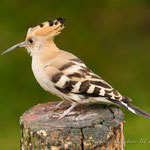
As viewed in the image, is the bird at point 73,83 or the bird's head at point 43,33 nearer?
the bird at point 73,83

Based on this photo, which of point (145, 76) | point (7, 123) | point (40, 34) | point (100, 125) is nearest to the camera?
point (100, 125)

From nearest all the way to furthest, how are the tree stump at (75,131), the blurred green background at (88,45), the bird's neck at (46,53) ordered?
the tree stump at (75,131) → the bird's neck at (46,53) → the blurred green background at (88,45)

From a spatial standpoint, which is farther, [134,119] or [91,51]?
[91,51]

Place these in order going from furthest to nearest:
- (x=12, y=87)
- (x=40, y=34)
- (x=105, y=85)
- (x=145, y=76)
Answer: (x=145, y=76) → (x=12, y=87) → (x=40, y=34) → (x=105, y=85)

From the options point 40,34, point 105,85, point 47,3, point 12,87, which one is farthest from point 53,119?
point 47,3

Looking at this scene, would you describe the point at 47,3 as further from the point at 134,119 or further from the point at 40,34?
the point at 40,34

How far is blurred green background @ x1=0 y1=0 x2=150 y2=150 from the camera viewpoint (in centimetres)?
609

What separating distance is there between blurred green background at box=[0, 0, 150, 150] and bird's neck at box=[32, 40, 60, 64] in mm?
2076

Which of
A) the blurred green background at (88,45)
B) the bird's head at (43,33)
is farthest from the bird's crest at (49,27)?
the blurred green background at (88,45)

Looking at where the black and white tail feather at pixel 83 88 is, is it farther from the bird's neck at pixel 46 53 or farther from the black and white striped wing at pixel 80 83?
the bird's neck at pixel 46 53

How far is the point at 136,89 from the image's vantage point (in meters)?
6.50

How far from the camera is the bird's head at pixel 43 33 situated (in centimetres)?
355

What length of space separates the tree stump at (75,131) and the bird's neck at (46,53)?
48 centimetres

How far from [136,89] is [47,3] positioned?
8.52 ft
